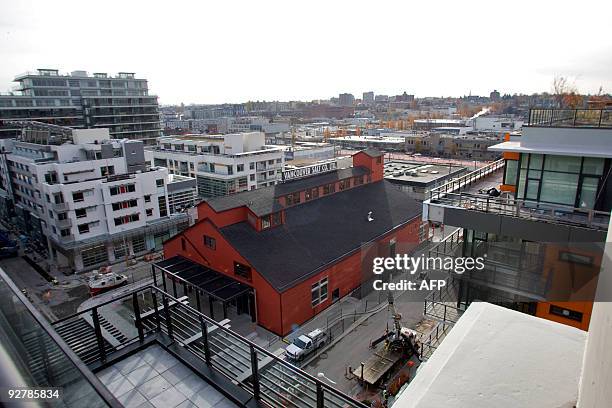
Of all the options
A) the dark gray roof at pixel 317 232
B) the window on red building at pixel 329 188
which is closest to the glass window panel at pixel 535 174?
the dark gray roof at pixel 317 232

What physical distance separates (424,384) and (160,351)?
389 cm

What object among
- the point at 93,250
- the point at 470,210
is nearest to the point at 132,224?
the point at 93,250

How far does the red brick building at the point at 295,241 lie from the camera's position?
18156 mm

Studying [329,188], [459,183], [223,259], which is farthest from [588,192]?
[329,188]

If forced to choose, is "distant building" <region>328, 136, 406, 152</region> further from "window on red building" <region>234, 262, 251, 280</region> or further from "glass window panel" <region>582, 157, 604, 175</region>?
"glass window panel" <region>582, 157, 604, 175</region>

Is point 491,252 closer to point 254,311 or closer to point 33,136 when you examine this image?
point 254,311

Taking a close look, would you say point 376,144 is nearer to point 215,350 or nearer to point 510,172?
point 510,172

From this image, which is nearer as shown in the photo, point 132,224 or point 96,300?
point 96,300

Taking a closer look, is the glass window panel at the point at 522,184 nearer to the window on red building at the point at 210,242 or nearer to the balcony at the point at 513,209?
the balcony at the point at 513,209

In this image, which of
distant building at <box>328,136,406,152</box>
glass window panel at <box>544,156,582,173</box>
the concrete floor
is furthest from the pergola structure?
distant building at <box>328,136,406,152</box>

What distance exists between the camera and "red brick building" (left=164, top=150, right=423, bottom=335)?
59.6 ft

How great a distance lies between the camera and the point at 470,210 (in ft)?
34.0

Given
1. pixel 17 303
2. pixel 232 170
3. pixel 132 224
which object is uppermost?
pixel 17 303

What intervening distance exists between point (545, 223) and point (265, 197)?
15.5 m
